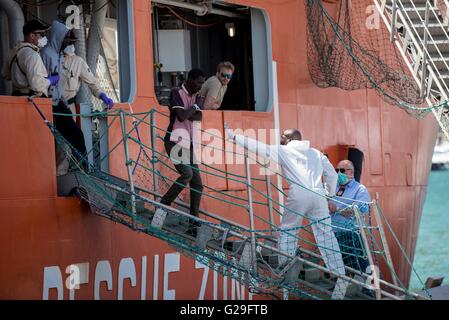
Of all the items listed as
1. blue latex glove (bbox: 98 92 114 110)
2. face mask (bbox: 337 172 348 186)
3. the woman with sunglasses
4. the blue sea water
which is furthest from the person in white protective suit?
the blue sea water

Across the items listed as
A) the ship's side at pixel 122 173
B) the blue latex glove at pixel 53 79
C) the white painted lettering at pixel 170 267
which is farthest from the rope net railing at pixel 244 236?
the white painted lettering at pixel 170 267

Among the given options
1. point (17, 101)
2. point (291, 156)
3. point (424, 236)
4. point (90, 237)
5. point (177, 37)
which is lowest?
point (424, 236)

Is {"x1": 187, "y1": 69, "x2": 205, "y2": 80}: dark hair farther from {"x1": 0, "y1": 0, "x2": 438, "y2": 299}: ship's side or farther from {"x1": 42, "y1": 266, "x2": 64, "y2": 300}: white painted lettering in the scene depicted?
{"x1": 42, "y1": 266, "x2": 64, "y2": 300}: white painted lettering

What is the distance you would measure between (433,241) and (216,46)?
30244 millimetres

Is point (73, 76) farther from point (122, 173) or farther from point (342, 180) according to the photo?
point (342, 180)

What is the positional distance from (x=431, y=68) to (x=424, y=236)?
32.9 meters

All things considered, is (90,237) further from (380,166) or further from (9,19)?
(380,166)

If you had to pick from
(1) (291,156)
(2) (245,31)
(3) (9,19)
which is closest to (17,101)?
(3) (9,19)

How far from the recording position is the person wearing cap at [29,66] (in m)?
8.71

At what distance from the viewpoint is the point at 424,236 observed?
145ft

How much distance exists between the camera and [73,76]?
366 inches

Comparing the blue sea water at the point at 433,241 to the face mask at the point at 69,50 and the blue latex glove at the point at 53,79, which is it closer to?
the face mask at the point at 69,50

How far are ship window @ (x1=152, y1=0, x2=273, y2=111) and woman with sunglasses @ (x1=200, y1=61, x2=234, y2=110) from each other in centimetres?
91

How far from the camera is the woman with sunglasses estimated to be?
10656mm
